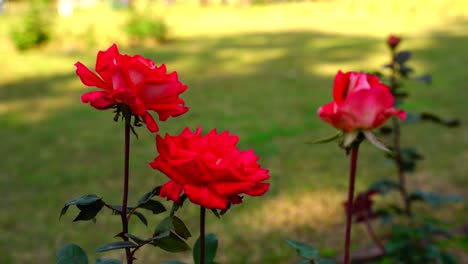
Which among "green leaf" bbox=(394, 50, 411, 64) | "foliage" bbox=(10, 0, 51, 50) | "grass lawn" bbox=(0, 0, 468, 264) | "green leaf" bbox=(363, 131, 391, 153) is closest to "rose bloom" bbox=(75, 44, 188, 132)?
"green leaf" bbox=(363, 131, 391, 153)

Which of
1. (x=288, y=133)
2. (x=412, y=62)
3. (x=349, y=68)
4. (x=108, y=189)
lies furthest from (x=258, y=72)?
(x=108, y=189)

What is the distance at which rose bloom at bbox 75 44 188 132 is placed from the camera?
684 millimetres

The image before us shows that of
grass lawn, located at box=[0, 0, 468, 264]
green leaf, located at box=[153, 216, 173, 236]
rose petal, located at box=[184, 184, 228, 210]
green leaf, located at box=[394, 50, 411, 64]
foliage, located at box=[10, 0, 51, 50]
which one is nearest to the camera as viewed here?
rose petal, located at box=[184, 184, 228, 210]

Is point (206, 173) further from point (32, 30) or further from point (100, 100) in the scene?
point (32, 30)

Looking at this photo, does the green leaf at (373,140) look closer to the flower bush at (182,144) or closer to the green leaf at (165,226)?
the flower bush at (182,144)

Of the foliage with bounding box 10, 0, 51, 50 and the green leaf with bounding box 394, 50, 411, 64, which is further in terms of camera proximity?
the foliage with bounding box 10, 0, 51, 50

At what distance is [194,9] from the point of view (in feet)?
50.8

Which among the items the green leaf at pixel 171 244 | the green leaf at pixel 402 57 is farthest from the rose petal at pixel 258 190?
the green leaf at pixel 402 57

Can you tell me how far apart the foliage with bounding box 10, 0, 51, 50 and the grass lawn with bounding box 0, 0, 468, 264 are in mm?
235

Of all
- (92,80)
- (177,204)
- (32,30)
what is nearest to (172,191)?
(177,204)

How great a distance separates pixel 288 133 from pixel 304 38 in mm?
5423

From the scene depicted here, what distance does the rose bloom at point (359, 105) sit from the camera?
2.50 feet

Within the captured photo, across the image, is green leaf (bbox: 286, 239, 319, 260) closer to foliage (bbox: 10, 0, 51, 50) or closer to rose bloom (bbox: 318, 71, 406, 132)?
rose bloom (bbox: 318, 71, 406, 132)

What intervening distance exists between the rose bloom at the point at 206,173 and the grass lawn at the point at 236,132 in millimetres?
415
